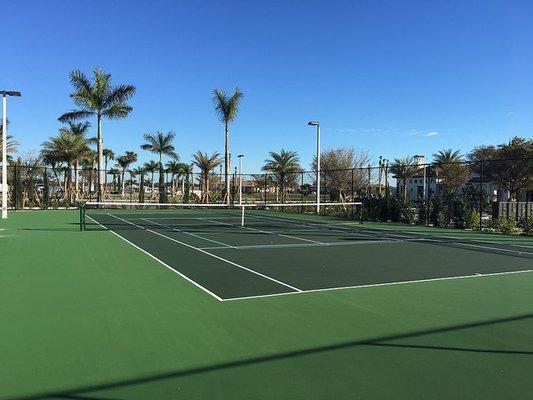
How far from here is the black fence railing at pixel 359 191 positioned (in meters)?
23.1

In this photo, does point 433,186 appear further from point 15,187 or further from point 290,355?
point 290,355

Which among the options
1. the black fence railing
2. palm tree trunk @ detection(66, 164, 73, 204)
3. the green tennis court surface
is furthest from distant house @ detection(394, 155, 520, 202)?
palm tree trunk @ detection(66, 164, 73, 204)

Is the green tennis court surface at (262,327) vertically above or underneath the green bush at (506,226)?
underneath

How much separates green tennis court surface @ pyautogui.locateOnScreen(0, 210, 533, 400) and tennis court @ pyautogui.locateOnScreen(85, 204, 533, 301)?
0.25ft

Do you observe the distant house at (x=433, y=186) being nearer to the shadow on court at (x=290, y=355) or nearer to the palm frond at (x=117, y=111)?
the palm frond at (x=117, y=111)

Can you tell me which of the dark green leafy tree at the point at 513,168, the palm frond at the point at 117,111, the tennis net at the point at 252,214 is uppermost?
the palm frond at the point at 117,111

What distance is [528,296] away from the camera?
7.66 metres

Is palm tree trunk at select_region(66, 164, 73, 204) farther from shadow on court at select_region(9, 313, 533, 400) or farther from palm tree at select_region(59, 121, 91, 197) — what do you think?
shadow on court at select_region(9, 313, 533, 400)

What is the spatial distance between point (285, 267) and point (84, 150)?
110ft

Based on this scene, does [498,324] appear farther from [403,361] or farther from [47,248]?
[47,248]

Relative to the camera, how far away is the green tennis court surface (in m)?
4.13

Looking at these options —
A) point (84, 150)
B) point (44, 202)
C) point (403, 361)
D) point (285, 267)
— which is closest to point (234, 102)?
point (84, 150)

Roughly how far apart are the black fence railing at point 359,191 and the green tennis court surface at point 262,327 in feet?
40.6

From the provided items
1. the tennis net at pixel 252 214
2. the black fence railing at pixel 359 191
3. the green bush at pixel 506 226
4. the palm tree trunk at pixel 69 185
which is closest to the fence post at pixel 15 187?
the black fence railing at pixel 359 191
